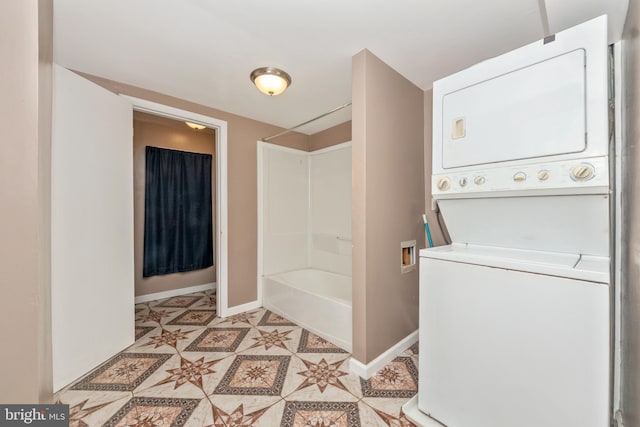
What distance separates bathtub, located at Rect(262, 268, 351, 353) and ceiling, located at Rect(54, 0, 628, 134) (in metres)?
1.92

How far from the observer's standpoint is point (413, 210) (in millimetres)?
2174

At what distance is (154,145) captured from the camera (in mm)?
3309

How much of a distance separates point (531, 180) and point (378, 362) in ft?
4.90

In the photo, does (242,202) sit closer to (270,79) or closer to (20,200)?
(270,79)

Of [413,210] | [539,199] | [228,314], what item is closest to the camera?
[539,199]

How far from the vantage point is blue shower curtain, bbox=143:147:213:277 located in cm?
327

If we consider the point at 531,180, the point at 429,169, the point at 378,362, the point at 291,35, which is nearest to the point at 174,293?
the point at 378,362

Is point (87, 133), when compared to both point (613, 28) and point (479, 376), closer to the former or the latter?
point (479, 376)

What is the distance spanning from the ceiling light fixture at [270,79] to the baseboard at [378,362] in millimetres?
2131

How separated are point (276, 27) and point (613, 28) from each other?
163 cm

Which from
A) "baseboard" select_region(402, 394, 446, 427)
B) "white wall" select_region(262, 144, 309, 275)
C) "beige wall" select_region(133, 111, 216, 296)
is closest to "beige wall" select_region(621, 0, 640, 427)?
"baseboard" select_region(402, 394, 446, 427)

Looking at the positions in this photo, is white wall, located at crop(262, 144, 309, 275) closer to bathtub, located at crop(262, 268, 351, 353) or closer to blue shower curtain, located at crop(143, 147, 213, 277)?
bathtub, located at crop(262, 268, 351, 353)

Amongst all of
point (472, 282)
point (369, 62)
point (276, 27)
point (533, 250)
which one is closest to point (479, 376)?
point (472, 282)

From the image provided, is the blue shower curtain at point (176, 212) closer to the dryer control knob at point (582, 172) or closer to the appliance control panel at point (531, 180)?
the appliance control panel at point (531, 180)
